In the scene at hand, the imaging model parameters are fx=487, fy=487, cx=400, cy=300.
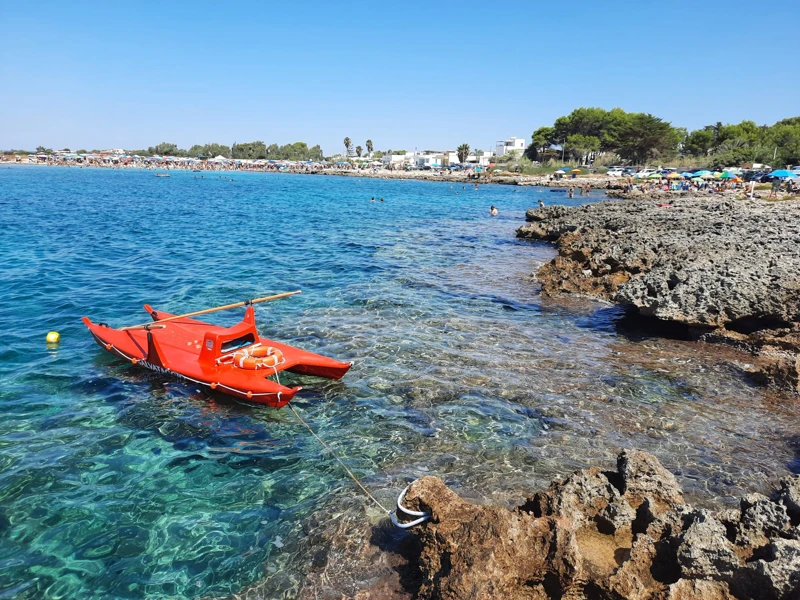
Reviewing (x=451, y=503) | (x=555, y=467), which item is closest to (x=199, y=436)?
(x=451, y=503)

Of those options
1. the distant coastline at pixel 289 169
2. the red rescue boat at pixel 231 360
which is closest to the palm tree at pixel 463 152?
the distant coastline at pixel 289 169

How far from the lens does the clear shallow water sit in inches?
237

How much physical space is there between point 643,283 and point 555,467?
307 inches

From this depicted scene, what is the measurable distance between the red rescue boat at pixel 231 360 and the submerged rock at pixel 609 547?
16.4 feet

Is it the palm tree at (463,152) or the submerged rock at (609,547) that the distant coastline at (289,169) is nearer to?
the palm tree at (463,152)

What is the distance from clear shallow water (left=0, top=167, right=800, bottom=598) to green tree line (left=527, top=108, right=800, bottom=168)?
86.9 meters

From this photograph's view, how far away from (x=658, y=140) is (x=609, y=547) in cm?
11337

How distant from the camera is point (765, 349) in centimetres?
1095

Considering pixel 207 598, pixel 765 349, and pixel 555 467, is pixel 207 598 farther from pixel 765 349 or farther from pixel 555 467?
pixel 765 349

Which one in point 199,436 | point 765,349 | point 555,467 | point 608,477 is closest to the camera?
point 608,477

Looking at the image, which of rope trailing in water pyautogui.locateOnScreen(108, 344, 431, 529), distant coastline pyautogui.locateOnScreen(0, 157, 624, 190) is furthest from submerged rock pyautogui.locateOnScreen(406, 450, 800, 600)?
distant coastline pyautogui.locateOnScreen(0, 157, 624, 190)

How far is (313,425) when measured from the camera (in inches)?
346

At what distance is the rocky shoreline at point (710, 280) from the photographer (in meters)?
11.2

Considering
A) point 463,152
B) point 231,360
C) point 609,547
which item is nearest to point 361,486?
point 609,547
